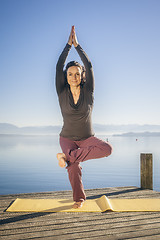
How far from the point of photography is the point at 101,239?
7.01 ft

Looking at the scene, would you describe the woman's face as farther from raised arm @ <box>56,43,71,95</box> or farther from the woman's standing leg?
the woman's standing leg

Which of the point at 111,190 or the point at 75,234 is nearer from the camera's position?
the point at 75,234

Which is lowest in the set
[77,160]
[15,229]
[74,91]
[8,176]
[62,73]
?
[8,176]

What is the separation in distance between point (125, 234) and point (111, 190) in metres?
1.95

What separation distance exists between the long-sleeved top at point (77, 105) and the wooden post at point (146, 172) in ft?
6.04

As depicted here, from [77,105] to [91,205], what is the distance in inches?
49.4

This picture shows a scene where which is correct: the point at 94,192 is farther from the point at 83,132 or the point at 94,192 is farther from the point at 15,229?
the point at 15,229

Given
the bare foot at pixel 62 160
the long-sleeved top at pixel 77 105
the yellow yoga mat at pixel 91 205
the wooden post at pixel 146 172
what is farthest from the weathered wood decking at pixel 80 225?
→ the wooden post at pixel 146 172

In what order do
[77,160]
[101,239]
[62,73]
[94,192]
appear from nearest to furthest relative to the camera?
1. [101,239]
2. [77,160]
3. [62,73]
4. [94,192]

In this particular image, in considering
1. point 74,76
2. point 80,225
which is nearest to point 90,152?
point 80,225

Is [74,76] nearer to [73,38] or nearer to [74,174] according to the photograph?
[73,38]

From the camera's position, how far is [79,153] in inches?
115

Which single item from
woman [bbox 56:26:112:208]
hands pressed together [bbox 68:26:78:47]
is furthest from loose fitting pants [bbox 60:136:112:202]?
hands pressed together [bbox 68:26:78:47]

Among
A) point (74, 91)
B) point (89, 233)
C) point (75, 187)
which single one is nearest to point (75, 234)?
point (89, 233)
